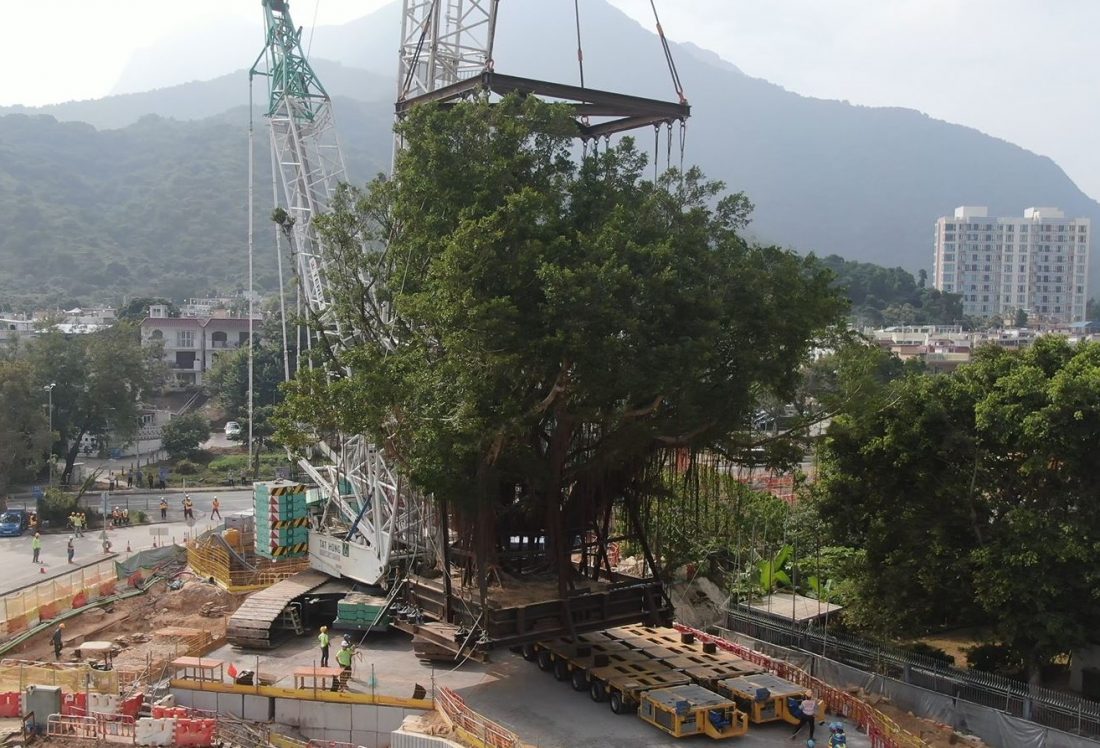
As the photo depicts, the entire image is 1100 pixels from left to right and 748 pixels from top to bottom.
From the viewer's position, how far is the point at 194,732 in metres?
20.0

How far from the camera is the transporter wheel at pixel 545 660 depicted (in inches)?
857

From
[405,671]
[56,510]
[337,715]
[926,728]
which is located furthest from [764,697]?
[56,510]

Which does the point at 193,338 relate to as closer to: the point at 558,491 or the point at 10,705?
the point at 10,705

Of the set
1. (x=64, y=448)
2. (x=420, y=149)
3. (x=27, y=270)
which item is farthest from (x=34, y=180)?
(x=420, y=149)

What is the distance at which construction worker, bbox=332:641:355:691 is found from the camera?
21.3 meters

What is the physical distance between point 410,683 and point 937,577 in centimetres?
1086

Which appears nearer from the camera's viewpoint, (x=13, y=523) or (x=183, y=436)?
(x=13, y=523)

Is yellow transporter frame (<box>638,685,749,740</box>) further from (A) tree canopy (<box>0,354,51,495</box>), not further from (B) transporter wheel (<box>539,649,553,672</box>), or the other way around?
(A) tree canopy (<box>0,354,51,495</box>)

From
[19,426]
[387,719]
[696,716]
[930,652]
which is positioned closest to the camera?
[696,716]

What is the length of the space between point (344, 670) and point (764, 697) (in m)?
8.50

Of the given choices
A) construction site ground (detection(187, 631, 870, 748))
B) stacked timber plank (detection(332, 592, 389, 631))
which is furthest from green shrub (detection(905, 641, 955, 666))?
stacked timber plank (detection(332, 592, 389, 631))

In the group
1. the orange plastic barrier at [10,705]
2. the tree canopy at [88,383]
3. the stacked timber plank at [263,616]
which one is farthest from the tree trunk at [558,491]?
the tree canopy at [88,383]

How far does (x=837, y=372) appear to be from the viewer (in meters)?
22.7

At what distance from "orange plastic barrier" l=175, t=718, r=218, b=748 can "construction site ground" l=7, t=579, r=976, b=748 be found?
6.36 ft
